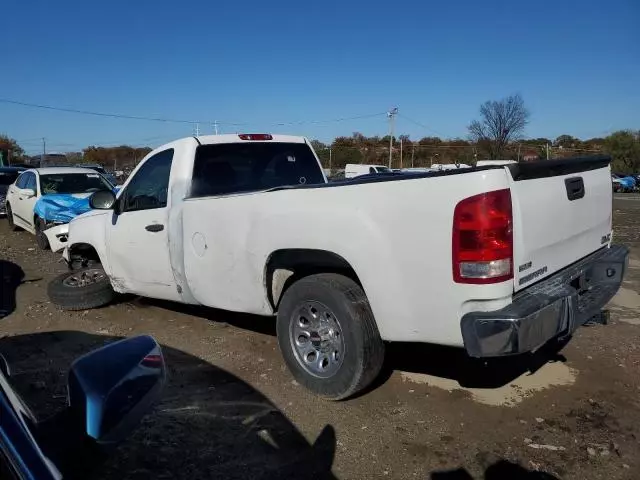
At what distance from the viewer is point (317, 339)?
12.4 feet

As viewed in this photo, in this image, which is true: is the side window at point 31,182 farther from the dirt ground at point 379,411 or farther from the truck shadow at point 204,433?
the truck shadow at point 204,433

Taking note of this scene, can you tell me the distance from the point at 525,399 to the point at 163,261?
3264mm

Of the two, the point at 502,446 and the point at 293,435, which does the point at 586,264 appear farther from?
the point at 293,435

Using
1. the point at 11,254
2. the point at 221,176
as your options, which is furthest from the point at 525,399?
the point at 11,254

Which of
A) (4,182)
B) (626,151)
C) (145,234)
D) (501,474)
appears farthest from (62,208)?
(626,151)

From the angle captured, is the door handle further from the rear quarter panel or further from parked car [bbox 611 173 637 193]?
parked car [bbox 611 173 637 193]

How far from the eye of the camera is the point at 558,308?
3.15 meters

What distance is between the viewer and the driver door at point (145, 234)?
4.88 m

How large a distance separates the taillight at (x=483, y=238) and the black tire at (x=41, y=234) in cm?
972

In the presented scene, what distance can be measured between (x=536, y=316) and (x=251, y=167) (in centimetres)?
319

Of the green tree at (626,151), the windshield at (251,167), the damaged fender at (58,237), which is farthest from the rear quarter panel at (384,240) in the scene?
the green tree at (626,151)

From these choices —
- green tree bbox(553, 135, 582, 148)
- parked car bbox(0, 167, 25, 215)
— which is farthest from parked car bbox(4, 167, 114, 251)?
green tree bbox(553, 135, 582, 148)

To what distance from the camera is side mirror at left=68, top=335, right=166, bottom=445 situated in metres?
1.55

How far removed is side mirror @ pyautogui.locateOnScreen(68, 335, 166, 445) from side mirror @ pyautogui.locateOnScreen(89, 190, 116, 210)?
411 centimetres
